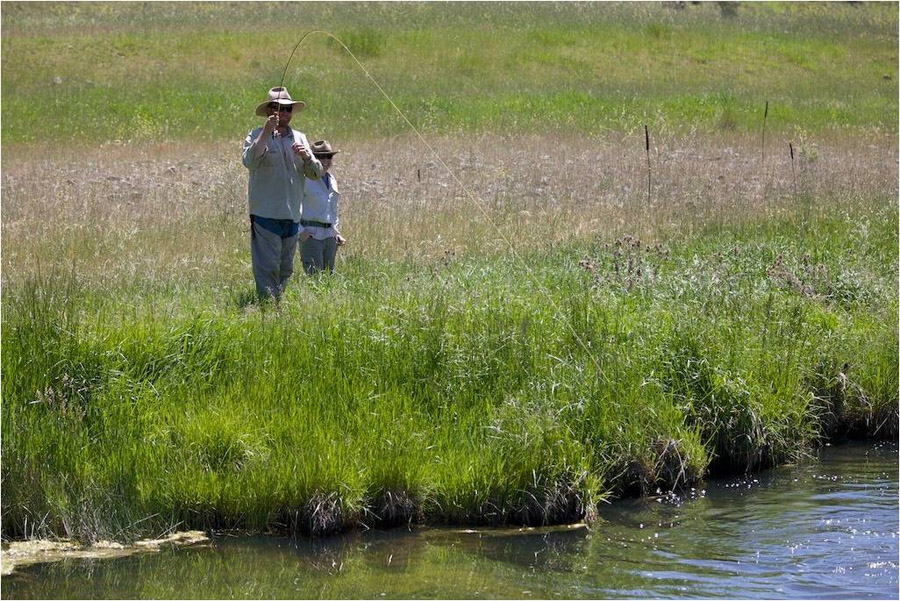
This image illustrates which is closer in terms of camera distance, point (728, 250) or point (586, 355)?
point (586, 355)

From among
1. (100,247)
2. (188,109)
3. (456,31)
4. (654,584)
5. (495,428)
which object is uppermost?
(456,31)

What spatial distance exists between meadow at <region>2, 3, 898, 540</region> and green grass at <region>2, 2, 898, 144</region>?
418 cm

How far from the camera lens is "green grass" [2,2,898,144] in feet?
83.8

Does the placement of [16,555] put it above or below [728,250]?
below

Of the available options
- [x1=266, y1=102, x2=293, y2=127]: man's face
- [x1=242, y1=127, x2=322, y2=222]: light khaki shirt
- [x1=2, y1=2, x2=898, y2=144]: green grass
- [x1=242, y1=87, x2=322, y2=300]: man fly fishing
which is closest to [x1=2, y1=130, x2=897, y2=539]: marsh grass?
[x1=242, y1=87, x2=322, y2=300]: man fly fishing

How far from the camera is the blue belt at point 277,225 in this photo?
30.8 ft

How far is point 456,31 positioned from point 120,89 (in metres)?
10.9

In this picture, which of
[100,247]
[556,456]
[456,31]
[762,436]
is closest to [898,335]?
[762,436]

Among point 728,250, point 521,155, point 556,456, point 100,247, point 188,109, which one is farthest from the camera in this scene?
point 188,109

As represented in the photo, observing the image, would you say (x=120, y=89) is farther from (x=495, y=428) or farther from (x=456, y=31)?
(x=495, y=428)

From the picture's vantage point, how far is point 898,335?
9297 millimetres

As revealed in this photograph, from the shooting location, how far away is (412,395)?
773cm

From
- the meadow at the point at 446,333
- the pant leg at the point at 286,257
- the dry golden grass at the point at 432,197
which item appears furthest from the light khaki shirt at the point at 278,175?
the dry golden grass at the point at 432,197

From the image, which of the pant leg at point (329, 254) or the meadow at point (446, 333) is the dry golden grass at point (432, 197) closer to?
the meadow at point (446, 333)
